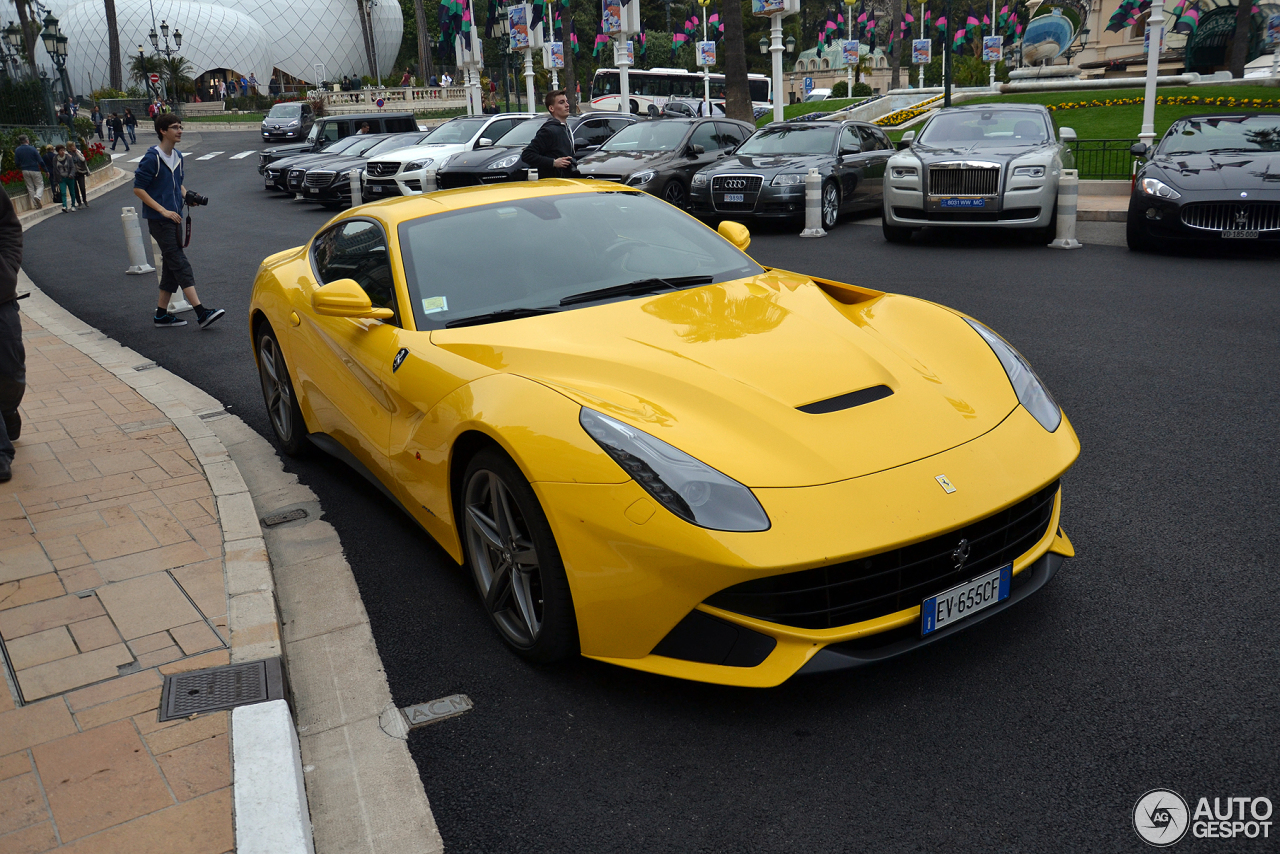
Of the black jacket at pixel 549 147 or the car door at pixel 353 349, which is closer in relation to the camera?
the car door at pixel 353 349

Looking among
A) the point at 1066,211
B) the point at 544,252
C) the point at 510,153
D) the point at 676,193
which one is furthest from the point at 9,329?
the point at 510,153

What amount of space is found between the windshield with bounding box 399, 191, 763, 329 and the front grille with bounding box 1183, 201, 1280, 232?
809 centimetres

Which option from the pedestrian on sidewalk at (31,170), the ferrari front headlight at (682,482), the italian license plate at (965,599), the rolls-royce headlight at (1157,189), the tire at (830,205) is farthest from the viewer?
the pedestrian on sidewalk at (31,170)

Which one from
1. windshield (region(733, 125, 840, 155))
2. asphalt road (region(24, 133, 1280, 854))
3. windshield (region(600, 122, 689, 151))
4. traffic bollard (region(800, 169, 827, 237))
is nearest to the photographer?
asphalt road (region(24, 133, 1280, 854))

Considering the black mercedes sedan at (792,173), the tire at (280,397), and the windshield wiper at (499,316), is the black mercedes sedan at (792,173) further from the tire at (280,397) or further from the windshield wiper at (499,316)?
the windshield wiper at (499,316)

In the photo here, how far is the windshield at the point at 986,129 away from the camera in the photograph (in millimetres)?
→ 13094

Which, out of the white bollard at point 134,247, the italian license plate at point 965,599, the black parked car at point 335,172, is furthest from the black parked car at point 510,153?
the italian license plate at point 965,599

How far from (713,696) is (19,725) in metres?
2.11

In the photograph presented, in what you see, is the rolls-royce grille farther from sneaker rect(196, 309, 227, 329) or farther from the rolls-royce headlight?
sneaker rect(196, 309, 227, 329)

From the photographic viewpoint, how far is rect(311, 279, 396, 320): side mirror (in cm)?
398

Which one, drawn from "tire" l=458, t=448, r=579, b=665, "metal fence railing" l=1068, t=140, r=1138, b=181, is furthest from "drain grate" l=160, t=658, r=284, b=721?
"metal fence railing" l=1068, t=140, r=1138, b=181

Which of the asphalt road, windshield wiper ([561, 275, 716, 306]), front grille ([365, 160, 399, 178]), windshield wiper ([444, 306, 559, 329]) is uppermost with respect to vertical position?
windshield wiper ([561, 275, 716, 306])

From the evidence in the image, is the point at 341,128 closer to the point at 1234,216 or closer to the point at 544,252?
the point at 1234,216

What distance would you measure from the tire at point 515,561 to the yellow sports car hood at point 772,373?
1.15ft
